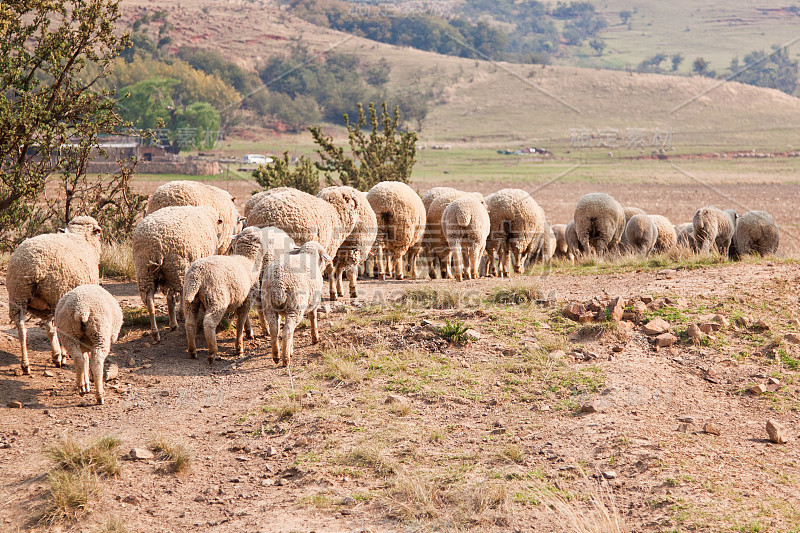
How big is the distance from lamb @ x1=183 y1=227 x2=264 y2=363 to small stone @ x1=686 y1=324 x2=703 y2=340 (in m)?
5.18

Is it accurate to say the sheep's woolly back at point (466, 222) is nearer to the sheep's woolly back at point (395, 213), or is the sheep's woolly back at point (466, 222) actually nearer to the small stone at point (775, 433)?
the sheep's woolly back at point (395, 213)

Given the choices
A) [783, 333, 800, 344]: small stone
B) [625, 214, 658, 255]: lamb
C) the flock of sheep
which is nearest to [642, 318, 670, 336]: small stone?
[783, 333, 800, 344]: small stone

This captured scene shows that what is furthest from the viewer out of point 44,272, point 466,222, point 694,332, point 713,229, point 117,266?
point 713,229

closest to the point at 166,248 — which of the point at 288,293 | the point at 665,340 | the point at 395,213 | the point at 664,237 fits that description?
the point at 288,293

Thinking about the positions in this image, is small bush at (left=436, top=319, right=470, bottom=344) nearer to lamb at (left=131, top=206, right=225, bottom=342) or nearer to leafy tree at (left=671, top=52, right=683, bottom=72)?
lamb at (left=131, top=206, right=225, bottom=342)

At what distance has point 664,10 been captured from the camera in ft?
593

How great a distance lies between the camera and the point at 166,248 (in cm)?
837

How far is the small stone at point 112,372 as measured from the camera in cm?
761

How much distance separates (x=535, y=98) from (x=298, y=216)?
102 meters

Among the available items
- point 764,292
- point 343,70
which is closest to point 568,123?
point 343,70

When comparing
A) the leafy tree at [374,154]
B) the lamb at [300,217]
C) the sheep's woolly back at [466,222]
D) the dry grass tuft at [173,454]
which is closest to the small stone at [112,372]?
the dry grass tuft at [173,454]

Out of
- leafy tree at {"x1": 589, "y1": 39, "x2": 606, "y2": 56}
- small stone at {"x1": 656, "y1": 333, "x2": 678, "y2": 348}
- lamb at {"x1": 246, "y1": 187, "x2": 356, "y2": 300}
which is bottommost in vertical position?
small stone at {"x1": 656, "y1": 333, "x2": 678, "y2": 348}

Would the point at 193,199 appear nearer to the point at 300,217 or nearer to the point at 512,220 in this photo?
the point at 300,217

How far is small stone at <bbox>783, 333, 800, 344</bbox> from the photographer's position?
8.32 m
